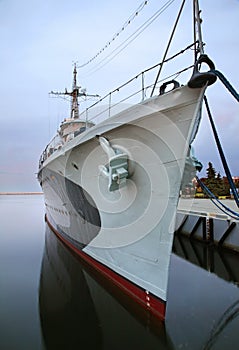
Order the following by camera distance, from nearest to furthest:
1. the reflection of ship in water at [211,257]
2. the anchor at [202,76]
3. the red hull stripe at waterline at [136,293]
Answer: the anchor at [202,76] < the red hull stripe at waterline at [136,293] < the reflection of ship in water at [211,257]

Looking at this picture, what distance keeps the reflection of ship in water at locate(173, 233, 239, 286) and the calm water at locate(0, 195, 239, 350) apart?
0.09ft

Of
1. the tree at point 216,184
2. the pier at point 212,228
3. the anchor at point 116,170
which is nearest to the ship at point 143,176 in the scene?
the anchor at point 116,170

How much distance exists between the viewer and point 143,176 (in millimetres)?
4090

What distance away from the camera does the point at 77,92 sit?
11.1 meters

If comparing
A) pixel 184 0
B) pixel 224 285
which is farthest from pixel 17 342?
pixel 184 0

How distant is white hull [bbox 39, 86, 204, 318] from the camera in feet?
11.7

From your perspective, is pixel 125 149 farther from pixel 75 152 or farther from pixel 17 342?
pixel 17 342

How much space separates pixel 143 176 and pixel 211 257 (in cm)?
515

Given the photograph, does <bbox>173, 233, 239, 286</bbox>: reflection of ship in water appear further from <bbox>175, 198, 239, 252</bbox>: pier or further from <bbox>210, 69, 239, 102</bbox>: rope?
<bbox>210, 69, 239, 102</bbox>: rope

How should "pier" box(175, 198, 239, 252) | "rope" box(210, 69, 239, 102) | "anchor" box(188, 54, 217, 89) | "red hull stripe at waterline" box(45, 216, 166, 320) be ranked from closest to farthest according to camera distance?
"rope" box(210, 69, 239, 102)
"anchor" box(188, 54, 217, 89)
"red hull stripe at waterline" box(45, 216, 166, 320)
"pier" box(175, 198, 239, 252)

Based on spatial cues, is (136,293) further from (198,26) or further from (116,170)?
(198,26)

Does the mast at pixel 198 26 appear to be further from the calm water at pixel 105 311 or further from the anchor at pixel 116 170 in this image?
the calm water at pixel 105 311

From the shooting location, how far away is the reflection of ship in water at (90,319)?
10.8ft

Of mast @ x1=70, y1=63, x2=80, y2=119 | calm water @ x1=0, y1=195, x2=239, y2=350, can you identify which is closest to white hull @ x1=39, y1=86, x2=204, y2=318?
calm water @ x1=0, y1=195, x2=239, y2=350
